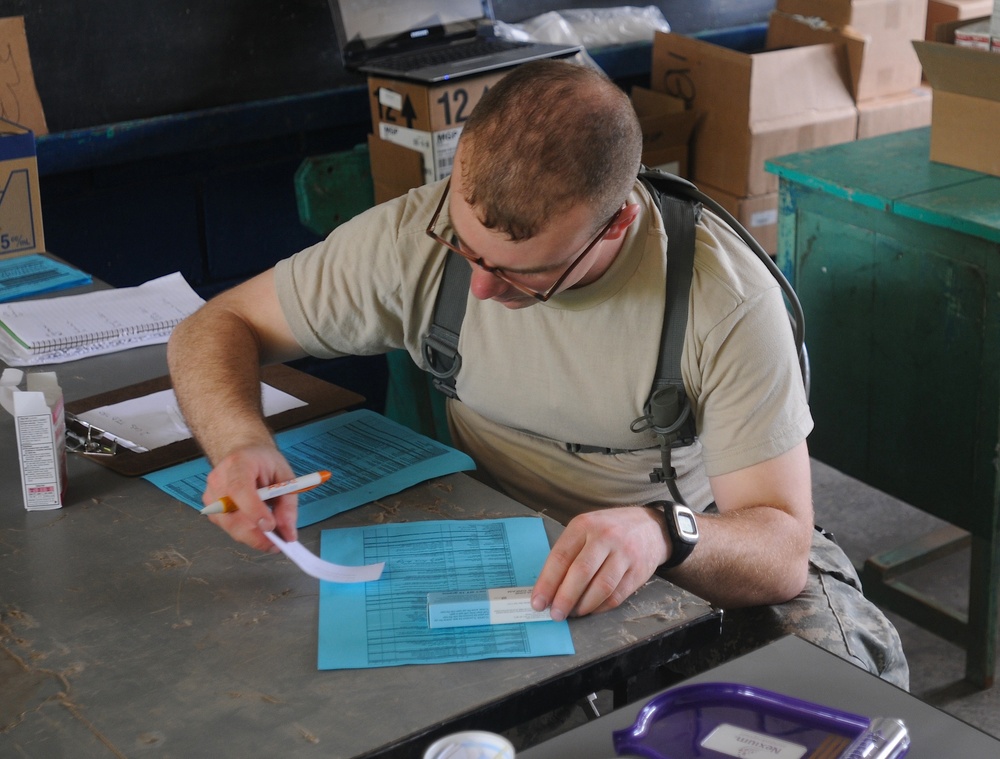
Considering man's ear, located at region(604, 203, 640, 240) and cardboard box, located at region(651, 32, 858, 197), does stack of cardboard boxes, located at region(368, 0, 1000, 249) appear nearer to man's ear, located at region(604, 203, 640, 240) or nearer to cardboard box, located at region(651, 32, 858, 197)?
cardboard box, located at region(651, 32, 858, 197)

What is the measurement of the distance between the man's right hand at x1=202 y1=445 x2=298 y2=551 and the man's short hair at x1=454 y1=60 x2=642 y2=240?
401 mm

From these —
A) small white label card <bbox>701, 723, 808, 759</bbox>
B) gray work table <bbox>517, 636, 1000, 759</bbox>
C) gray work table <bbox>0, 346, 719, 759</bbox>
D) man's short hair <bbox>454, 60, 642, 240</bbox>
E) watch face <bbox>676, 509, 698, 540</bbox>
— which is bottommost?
gray work table <bbox>0, 346, 719, 759</bbox>

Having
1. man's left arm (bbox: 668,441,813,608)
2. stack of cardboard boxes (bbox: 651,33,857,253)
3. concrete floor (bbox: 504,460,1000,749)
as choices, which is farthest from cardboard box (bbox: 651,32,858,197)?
man's left arm (bbox: 668,441,813,608)

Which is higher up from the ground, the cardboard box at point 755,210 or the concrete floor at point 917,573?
the cardboard box at point 755,210

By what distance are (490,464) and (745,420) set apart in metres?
0.47

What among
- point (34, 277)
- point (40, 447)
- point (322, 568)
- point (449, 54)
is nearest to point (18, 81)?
point (34, 277)

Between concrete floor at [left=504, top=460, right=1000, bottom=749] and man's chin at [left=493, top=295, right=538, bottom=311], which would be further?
concrete floor at [left=504, top=460, right=1000, bottom=749]

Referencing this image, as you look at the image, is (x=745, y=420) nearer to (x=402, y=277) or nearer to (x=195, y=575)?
(x=402, y=277)

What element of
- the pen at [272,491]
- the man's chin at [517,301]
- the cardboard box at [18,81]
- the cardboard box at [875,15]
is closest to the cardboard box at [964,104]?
the cardboard box at [875,15]

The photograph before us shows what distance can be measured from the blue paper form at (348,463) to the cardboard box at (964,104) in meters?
1.53

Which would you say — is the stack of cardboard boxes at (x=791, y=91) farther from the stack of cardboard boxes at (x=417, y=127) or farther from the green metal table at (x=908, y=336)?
the green metal table at (x=908, y=336)

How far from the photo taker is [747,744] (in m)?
0.99

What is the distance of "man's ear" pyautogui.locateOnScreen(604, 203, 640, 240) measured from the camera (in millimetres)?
1489

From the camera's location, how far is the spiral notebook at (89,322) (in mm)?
1983
